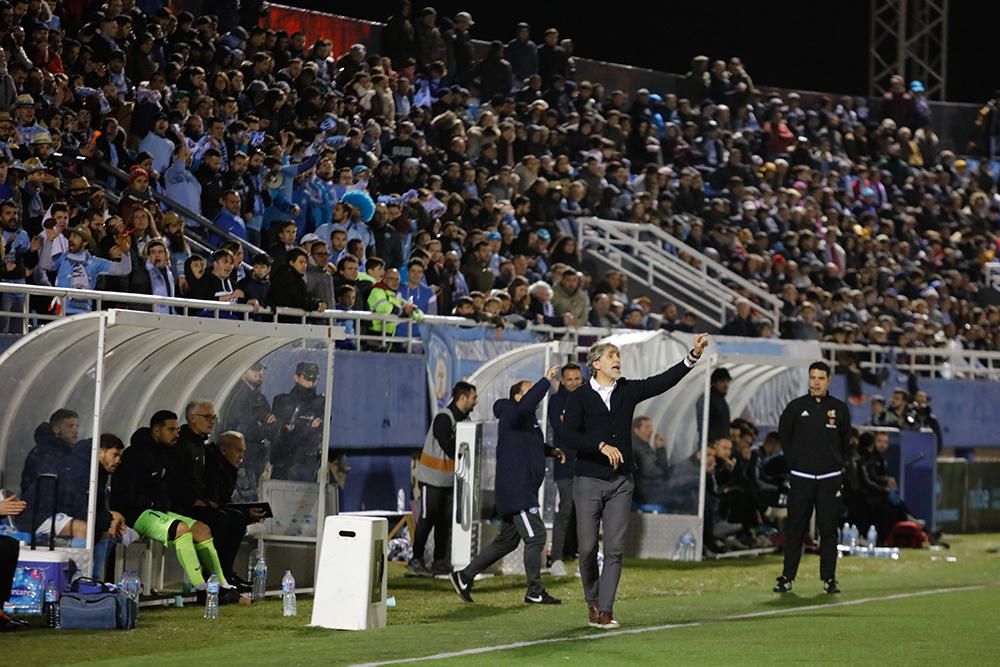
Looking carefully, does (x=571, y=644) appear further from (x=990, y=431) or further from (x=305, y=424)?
(x=990, y=431)

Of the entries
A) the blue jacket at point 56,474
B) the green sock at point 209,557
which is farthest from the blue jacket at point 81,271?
the green sock at point 209,557

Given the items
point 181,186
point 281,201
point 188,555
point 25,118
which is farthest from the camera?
point 281,201

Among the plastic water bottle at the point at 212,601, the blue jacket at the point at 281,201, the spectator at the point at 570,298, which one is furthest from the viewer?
the spectator at the point at 570,298

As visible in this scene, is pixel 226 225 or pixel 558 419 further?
pixel 226 225

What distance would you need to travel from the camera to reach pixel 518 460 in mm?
15992

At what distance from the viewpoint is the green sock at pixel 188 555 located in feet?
48.8

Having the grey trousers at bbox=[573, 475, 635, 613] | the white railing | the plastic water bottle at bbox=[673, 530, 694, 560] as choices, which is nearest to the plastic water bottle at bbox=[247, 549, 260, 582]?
the grey trousers at bbox=[573, 475, 635, 613]

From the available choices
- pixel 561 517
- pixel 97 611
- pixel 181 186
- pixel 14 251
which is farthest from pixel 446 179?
pixel 97 611

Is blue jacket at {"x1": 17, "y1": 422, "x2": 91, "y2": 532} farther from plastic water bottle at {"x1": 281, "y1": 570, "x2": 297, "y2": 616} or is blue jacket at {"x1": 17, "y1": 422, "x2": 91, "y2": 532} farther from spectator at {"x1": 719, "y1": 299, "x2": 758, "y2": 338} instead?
spectator at {"x1": 719, "y1": 299, "x2": 758, "y2": 338}

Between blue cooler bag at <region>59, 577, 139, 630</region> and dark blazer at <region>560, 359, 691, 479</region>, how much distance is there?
351cm

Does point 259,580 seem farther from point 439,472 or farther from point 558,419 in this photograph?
point 558,419

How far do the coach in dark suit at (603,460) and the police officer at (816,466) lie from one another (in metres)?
3.91

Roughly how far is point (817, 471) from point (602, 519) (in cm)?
406

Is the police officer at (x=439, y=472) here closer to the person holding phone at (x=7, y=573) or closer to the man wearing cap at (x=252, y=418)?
the man wearing cap at (x=252, y=418)
